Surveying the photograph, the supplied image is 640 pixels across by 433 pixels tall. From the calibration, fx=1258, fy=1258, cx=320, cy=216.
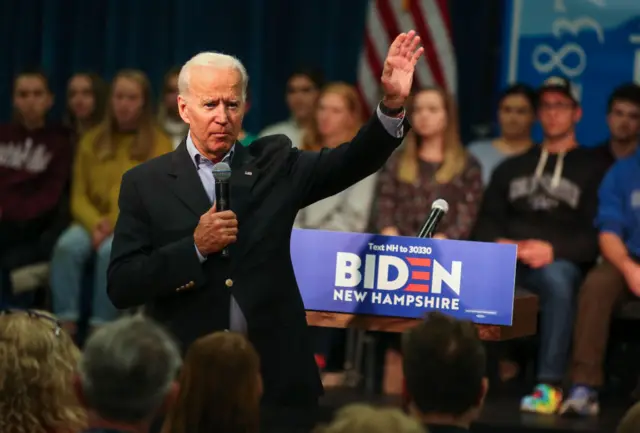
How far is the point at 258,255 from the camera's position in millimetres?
3244

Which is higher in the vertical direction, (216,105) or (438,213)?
(216,105)

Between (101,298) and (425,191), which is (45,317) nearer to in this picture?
(425,191)

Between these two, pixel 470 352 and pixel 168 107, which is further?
pixel 168 107

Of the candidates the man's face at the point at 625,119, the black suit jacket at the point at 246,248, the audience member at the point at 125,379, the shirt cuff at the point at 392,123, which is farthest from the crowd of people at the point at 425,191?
the audience member at the point at 125,379

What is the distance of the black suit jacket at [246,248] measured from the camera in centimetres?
323

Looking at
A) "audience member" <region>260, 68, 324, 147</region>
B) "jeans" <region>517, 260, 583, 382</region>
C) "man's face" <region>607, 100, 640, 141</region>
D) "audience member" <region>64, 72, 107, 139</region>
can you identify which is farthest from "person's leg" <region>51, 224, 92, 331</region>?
"man's face" <region>607, 100, 640, 141</region>

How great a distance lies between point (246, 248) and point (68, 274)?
3549 millimetres

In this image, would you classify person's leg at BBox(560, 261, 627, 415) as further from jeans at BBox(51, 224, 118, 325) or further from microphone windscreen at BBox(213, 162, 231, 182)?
microphone windscreen at BBox(213, 162, 231, 182)

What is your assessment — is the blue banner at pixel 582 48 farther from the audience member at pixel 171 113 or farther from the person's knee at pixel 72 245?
the person's knee at pixel 72 245

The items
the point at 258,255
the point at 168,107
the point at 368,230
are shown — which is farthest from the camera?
the point at 168,107

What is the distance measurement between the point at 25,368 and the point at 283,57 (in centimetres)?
555

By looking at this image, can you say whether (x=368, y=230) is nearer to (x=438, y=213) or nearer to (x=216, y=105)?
(x=438, y=213)

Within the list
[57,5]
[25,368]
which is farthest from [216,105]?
[57,5]

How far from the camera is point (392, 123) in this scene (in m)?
3.21
